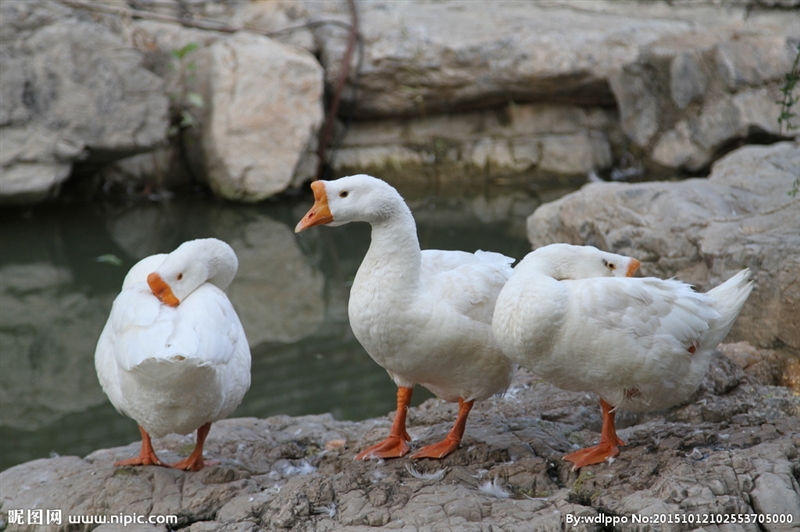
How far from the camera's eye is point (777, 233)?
14.8ft

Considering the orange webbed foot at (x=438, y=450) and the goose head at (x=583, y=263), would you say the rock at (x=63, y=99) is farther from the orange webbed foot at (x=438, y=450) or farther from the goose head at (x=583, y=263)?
the goose head at (x=583, y=263)

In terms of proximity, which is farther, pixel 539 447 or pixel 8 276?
pixel 8 276

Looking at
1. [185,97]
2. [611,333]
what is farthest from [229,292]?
[611,333]

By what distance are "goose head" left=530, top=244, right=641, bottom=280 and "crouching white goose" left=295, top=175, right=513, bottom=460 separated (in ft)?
0.98

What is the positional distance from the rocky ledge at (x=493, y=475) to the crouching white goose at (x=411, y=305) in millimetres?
311

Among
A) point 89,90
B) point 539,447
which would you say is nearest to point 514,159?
point 89,90

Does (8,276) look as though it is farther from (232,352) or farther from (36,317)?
(232,352)

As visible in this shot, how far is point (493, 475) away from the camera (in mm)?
3221

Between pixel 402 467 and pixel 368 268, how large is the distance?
88 centimetres

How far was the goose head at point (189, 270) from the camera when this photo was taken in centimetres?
358

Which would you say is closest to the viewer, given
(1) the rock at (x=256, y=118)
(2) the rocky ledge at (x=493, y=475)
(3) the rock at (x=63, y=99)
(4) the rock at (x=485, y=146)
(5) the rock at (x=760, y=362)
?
(2) the rocky ledge at (x=493, y=475)

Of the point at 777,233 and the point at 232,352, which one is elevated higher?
the point at 777,233

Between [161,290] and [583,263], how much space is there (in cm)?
189

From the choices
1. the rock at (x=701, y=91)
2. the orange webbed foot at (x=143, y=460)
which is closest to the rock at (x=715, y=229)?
the orange webbed foot at (x=143, y=460)
